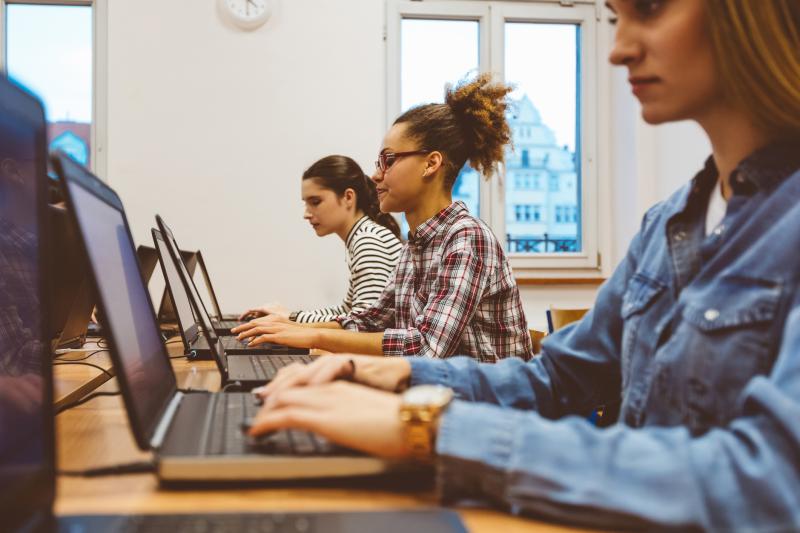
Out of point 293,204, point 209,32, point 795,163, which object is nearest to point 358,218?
point 293,204

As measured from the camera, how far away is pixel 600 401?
36.9 inches

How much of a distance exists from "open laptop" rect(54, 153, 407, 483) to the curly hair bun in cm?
119

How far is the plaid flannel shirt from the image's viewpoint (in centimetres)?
150

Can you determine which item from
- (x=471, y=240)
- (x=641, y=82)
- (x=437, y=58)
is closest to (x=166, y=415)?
(x=641, y=82)

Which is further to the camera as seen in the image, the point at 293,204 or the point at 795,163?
the point at 293,204

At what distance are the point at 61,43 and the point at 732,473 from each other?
4.03m

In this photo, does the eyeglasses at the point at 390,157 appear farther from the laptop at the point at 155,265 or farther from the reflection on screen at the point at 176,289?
the laptop at the point at 155,265

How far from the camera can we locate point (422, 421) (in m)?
0.57

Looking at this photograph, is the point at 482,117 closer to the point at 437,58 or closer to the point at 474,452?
the point at 474,452

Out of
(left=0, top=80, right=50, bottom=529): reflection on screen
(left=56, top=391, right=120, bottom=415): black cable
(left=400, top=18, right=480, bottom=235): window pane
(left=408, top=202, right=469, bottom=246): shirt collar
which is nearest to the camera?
(left=0, top=80, right=50, bottom=529): reflection on screen

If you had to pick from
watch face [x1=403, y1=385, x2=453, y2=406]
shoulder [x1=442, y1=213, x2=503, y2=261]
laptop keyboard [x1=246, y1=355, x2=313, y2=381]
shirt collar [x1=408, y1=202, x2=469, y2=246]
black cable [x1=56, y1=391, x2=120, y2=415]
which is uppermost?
shirt collar [x1=408, y1=202, x2=469, y2=246]

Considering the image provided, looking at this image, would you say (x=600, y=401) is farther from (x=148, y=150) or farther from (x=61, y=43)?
(x=61, y=43)

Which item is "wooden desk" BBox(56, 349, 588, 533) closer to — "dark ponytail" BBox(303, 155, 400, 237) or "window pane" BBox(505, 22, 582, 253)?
"dark ponytail" BBox(303, 155, 400, 237)

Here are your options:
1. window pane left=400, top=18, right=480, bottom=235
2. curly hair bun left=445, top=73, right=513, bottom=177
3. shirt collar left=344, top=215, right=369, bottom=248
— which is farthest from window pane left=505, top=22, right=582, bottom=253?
curly hair bun left=445, top=73, right=513, bottom=177
